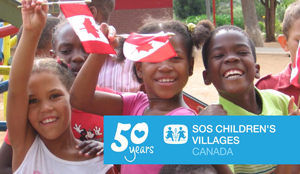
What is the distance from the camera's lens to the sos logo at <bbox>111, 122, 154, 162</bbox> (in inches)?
67.3

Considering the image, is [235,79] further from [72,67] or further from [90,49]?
[72,67]

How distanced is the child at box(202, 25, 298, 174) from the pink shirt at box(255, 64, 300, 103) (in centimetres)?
40

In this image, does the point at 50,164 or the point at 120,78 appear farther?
the point at 120,78

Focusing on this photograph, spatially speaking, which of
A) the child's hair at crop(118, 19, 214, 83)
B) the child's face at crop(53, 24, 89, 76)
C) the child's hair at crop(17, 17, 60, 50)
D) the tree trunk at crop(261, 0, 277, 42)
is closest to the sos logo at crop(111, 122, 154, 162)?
the child's hair at crop(118, 19, 214, 83)

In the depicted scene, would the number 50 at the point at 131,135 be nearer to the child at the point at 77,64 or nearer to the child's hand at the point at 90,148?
the child's hand at the point at 90,148

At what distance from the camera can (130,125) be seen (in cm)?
174

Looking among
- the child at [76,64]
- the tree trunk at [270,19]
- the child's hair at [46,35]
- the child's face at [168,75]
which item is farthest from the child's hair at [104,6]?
the tree trunk at [270,19]

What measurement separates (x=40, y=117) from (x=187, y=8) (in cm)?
3772

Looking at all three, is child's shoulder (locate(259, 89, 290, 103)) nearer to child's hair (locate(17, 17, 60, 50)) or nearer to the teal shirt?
the teal shirt

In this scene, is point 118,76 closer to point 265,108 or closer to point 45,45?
point 45,45

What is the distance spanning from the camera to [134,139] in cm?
173

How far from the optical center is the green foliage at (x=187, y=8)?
128 ft

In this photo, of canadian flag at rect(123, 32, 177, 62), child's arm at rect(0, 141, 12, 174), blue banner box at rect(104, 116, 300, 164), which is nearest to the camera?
blue banner box at rect(104, 116, 300, 164)

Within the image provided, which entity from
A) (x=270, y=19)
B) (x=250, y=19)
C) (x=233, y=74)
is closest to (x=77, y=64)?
(x=233, y=74)
